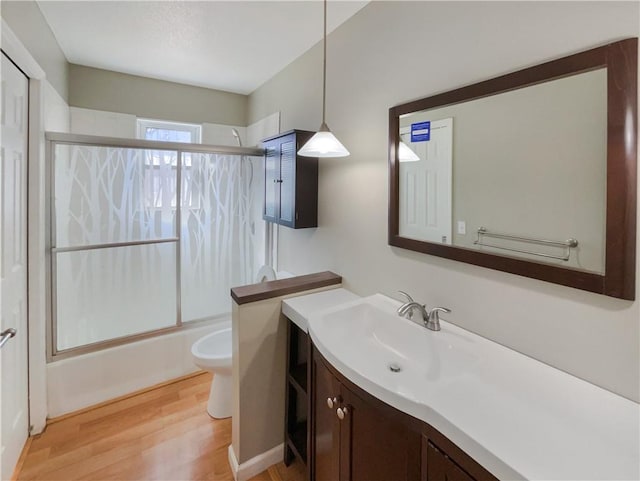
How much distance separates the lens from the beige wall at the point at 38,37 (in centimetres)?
Result: 141

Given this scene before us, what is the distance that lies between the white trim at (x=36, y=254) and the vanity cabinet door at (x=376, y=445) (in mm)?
1910

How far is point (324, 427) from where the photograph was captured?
4.10ft

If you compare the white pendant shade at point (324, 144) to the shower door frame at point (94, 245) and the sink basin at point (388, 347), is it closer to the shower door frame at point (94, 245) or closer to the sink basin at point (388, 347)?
the sink basin at point (388, 347)

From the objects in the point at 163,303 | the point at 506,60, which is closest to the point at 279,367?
the point at 163,303

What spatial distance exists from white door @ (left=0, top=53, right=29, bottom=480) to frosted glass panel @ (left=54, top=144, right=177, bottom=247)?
0.32 metres

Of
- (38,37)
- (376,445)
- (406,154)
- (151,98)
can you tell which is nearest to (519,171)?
(406,154)

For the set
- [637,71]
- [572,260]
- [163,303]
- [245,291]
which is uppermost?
[637,71]

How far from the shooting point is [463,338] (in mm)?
1184

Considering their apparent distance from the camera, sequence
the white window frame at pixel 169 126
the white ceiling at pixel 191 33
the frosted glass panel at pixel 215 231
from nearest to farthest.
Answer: the white ceiling at pixel 191 33 → the frosted glass panel at pixel 215 231 → the white window frame at pixel 169 126

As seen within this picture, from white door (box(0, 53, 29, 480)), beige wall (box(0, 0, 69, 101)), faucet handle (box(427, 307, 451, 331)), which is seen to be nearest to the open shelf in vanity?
faucet handle (box(427, 307, 451, 331))

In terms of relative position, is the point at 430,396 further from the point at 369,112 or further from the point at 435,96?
the point at 369,112

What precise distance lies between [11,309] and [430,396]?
1994 millimetres

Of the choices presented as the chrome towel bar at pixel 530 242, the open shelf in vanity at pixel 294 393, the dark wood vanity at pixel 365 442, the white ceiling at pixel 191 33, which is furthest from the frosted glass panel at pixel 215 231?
the chrome towel bar at pixel 530 242

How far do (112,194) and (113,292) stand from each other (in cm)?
71
